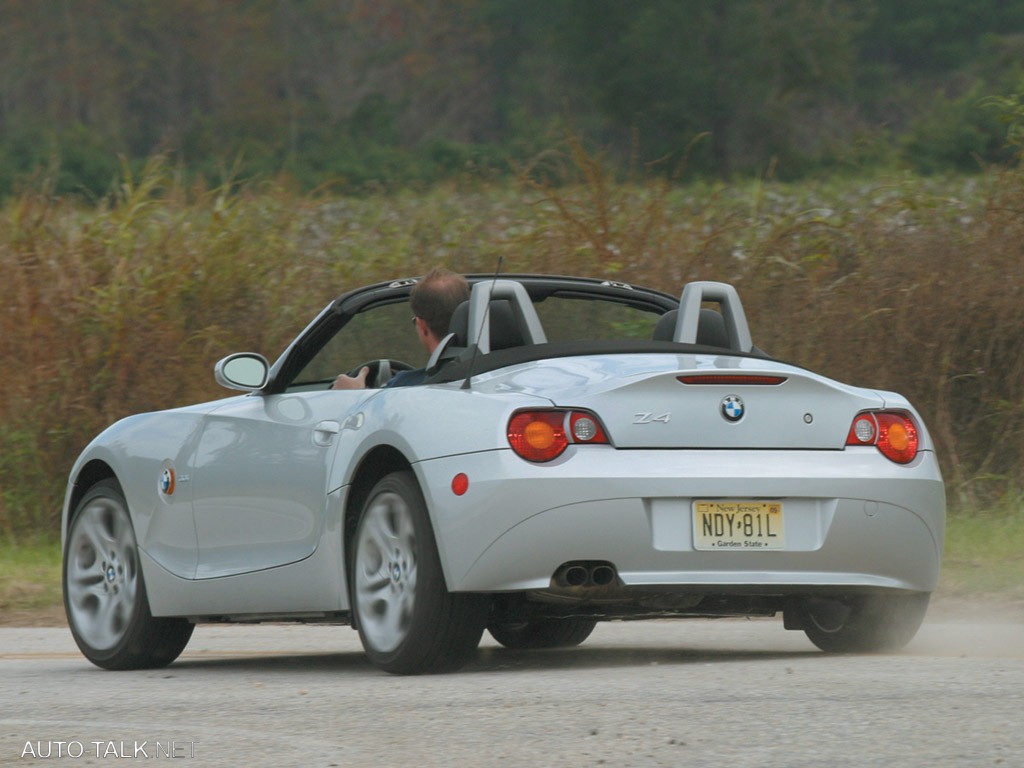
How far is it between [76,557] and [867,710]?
4.04m

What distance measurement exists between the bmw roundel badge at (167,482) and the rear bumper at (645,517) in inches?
67.3

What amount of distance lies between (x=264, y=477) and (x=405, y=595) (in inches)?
41.3

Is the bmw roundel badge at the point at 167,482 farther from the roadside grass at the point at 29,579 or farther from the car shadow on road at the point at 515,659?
the roadside grass at the point at 29,579

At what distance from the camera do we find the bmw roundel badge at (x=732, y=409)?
6207mm

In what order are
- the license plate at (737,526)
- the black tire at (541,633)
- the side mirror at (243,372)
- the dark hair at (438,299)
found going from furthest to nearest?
the black tire at (541,633)
the side mirror at (243,372)
the dark hair at (438,299)
the license plate at (737,526)

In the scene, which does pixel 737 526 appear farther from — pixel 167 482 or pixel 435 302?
pixel 167 482

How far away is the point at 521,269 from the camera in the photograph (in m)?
14.1

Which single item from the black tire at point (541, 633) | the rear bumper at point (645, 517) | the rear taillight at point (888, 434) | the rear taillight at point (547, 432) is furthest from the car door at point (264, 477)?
the rear taillight at point (888, 434)

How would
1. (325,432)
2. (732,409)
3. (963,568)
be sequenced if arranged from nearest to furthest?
1. (732,409)
2. (325,432)
3. (963,568)

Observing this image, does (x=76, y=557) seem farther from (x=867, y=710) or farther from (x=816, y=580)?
(x=867, y=710)

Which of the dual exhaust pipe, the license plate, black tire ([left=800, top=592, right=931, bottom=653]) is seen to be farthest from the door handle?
black tire ([left=800, top=592, right=931, bottom=653])

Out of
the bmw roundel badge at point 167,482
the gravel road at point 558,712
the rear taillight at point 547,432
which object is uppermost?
the rear taillight at point 547,432

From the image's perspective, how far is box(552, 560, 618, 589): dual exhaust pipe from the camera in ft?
19.9

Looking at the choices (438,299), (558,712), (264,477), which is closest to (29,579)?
(264,477)
